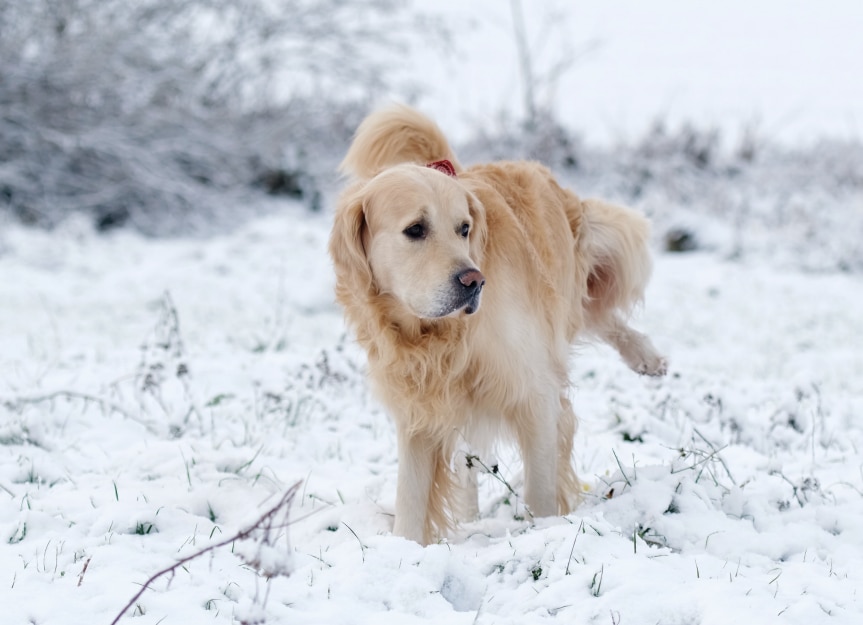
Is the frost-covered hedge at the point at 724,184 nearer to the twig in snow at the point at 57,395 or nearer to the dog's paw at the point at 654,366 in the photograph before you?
the dog's paw at the point at 654,366

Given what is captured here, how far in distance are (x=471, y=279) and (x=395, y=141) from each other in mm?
1125

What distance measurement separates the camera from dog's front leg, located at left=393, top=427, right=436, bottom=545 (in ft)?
8.95

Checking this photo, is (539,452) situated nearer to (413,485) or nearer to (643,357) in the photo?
(413,485)

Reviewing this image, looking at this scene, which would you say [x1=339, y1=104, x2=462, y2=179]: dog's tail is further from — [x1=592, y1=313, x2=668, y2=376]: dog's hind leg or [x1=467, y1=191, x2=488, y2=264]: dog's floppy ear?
[x1=592, y1=313, x2=668, y2=376]: dog's hind leg

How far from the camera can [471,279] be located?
7.65 ft

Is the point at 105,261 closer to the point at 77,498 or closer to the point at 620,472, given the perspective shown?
the point at 77,498

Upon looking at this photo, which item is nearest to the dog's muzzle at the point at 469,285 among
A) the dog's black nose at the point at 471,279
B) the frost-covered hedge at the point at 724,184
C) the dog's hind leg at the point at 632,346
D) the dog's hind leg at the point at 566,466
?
the dog's black nose at the point at 471,279

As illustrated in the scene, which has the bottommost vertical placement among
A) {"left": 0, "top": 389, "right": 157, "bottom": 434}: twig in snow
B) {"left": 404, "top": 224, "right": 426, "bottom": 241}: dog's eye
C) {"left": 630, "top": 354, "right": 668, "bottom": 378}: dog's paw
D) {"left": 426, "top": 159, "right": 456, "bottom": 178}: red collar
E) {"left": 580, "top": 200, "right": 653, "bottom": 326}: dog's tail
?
{"left": 0, "top": 389, "right": 157, "bottom": 434}: twig in snow

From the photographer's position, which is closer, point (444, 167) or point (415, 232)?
point (415, 232)

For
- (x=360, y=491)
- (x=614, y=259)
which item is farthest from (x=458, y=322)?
(x=614, y=259)

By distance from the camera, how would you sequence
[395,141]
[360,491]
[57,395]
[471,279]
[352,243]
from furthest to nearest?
[57,395] → [395,141] → [360,491] → [352,243] → [471,279]

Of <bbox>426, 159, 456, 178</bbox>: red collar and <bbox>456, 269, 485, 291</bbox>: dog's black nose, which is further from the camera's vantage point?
<bbox>426, 159, 456, 178</bbox>: red collar

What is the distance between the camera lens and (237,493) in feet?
9.31

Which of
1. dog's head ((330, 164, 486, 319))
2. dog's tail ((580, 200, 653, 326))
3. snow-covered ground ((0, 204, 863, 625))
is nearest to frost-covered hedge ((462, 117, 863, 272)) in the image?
snow-covered ground ((0, 204, 863, 625))
